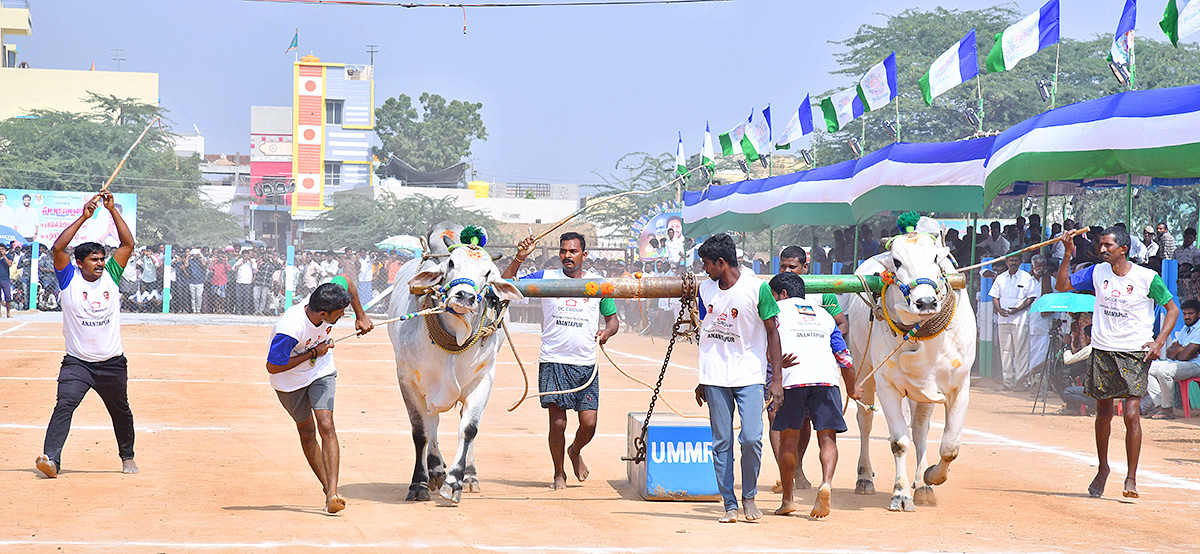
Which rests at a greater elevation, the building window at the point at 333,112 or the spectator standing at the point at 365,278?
the building window at the point at 333,112

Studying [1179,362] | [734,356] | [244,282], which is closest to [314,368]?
[734,356]

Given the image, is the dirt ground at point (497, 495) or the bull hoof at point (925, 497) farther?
the bull hoof at point (925, 497)

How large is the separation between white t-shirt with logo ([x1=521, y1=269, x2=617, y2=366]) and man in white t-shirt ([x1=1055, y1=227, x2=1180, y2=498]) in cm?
383

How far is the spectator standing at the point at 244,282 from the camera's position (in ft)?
111

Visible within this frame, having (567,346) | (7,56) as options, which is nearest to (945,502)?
(567,346)

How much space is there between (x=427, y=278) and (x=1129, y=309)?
562 centimetres

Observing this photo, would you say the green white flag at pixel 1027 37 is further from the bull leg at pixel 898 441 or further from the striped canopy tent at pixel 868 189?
the bull leg at pixel 898 441

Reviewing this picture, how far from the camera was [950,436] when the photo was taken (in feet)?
29.6

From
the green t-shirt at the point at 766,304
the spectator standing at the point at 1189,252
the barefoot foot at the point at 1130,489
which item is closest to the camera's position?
the green t-shirt at the point at 766,304

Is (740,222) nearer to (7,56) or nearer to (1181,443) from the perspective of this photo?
(1181,443)

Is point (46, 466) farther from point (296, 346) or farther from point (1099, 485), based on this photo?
point (1099, 485)

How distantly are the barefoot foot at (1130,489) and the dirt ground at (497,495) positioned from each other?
0.68 feet

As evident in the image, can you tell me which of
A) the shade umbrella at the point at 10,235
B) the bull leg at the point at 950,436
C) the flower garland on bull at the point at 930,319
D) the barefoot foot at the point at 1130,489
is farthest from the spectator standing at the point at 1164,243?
the shade umbrella at the point at 10,235

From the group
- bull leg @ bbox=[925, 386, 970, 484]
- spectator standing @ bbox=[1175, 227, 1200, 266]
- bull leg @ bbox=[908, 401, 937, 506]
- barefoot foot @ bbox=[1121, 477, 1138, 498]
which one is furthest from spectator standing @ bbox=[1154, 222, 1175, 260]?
bull leg @ bbox=[925, 386, 970, 484]
